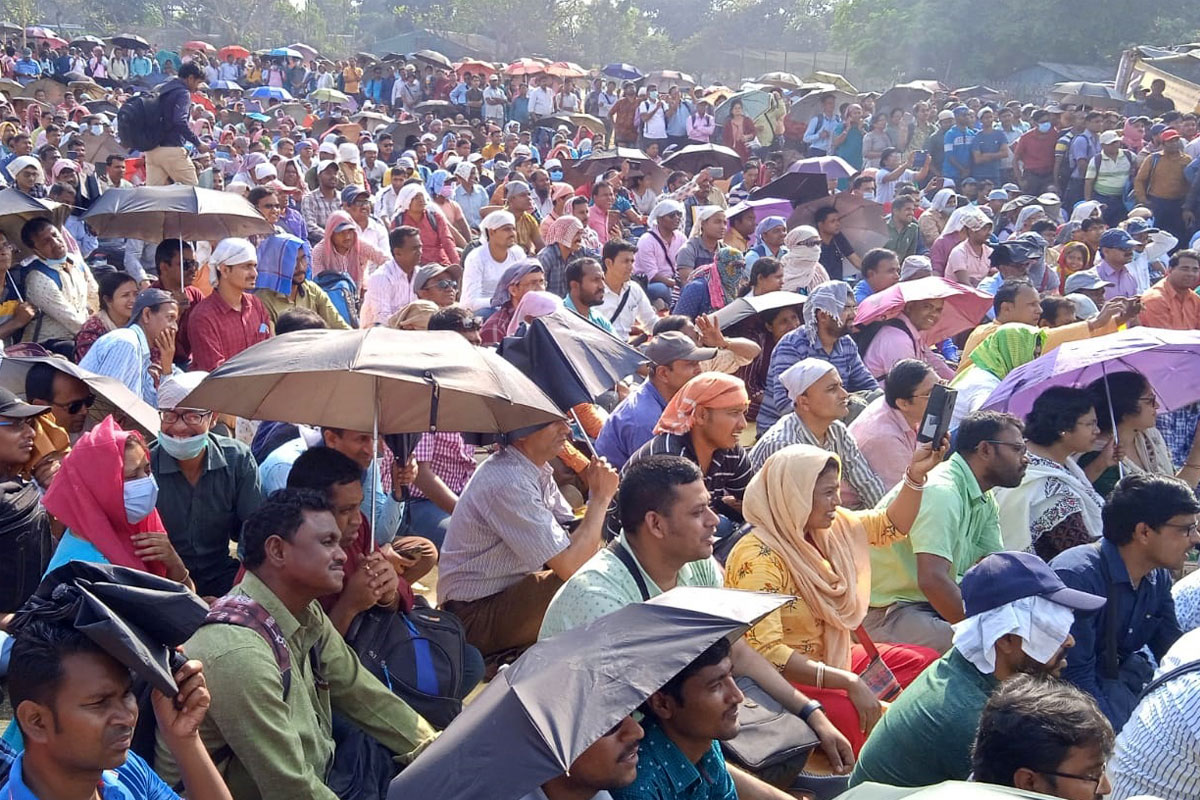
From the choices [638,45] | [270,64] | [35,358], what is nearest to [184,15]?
[638,45]

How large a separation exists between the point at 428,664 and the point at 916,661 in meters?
1.83

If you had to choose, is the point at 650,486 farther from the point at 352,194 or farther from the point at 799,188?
the point at 799,188

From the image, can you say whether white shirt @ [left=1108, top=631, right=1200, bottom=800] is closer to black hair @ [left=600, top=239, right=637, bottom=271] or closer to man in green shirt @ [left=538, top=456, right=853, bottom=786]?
man in green shirt @ [left=538, top=456, right=853, bottom=786]

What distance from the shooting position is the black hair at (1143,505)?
4.22 metres

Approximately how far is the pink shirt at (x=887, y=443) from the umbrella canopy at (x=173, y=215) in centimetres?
423

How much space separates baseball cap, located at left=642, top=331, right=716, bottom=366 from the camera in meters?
6.12

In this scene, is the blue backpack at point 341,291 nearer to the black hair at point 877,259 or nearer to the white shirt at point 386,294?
the white shirt at point 386,294

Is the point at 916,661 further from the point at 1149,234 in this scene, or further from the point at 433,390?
the point at 1149,234

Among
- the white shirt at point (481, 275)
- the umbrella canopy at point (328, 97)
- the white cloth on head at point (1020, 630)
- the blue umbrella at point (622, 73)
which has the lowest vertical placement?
the blue umbrella at point (622, 73)

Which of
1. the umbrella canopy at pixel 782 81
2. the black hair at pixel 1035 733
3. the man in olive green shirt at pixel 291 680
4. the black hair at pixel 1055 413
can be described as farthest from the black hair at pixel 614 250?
the umbrella canopy at pixel 782 81

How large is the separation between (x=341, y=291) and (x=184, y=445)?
4523mm

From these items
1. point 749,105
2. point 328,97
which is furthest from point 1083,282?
point 328,97

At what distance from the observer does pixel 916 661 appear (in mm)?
4660

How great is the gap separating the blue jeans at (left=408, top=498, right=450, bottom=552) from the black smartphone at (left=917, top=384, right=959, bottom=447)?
2081 millimetres
